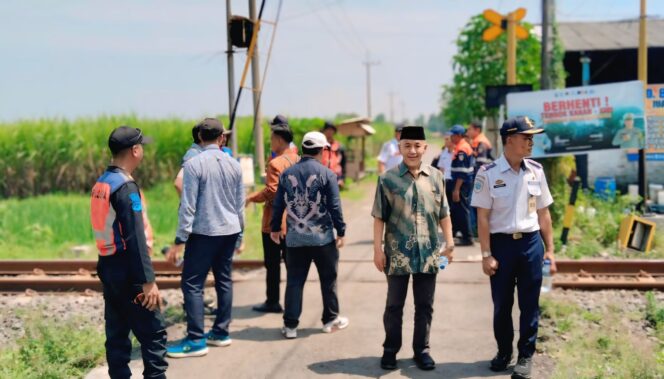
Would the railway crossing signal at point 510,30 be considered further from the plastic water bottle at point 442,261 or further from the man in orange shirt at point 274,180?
the plastic water bottle at point 442,261

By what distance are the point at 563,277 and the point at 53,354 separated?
5841 millimetres

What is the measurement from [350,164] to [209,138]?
1854 centimetres

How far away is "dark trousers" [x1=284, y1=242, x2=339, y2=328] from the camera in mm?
6117

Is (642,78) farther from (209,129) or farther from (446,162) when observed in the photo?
(209,129)

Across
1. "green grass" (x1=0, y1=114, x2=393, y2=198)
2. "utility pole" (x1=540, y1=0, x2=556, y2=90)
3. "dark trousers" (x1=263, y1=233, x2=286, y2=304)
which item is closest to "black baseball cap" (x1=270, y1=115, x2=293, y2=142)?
"dark trousers" (x1=263, y1=233, x2=286, y2=304)

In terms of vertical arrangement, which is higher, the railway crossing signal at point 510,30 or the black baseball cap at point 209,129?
the railway crossing signal at point 510,30

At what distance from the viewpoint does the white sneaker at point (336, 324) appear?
638 centimetres

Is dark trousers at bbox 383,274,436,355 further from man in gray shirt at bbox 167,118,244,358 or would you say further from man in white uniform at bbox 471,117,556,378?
man in gray shirt at bbox 167,118,244,358

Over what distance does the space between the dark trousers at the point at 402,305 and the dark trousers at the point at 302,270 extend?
0.94 m

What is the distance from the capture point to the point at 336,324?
6.42 m

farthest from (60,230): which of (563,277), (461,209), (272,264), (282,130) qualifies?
(563,277)

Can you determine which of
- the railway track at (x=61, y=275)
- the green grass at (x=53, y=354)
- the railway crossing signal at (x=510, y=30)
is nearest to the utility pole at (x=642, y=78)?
the railway crossing signal at (x=510, y=30)

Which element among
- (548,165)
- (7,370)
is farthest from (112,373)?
(548,165)

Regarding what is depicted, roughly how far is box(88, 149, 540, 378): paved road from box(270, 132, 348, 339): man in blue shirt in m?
0.41
